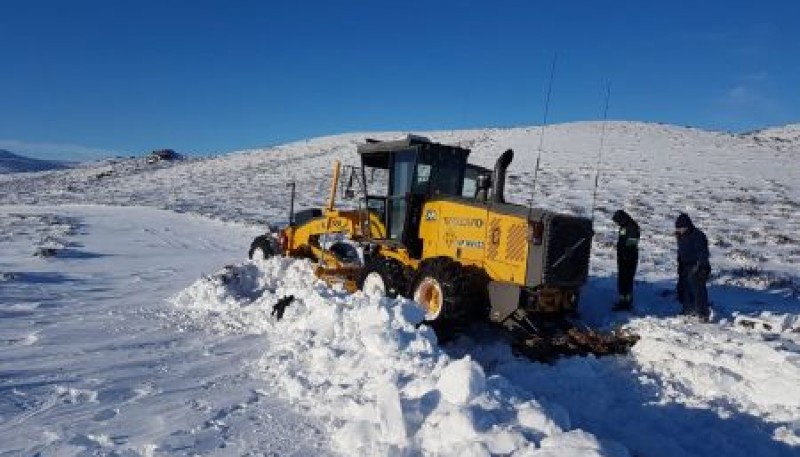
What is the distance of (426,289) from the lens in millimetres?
9984

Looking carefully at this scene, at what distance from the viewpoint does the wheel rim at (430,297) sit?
9695mm

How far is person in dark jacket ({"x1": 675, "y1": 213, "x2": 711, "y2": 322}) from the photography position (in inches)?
396

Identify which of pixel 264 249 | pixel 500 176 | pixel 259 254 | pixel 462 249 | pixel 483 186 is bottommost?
pixel 259 254

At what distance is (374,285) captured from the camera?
10.9 meters

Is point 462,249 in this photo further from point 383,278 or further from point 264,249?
point 264,249

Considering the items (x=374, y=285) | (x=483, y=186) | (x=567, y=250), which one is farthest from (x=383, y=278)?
(x=567, y=250)

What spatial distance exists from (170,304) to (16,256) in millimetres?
6315

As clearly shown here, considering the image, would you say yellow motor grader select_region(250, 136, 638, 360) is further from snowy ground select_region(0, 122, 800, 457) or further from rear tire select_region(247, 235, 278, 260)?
rear tire select_region(247, 235, 278, 260)

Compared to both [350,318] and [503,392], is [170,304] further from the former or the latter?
[503,392]

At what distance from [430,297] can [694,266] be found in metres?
3.80

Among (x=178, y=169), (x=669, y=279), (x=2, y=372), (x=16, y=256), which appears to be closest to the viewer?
(x=2, y=372)

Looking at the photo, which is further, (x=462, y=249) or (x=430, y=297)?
(x=462, y=249)

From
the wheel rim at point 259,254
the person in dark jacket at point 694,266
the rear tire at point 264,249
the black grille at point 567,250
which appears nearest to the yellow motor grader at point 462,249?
the black grille at point 567,250

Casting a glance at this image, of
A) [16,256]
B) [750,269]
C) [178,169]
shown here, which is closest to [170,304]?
[16,256]
